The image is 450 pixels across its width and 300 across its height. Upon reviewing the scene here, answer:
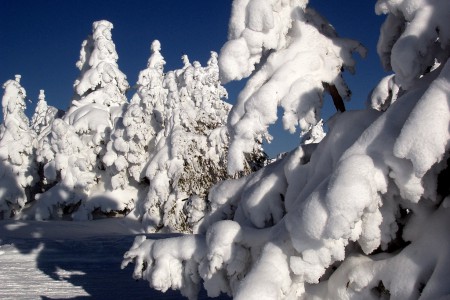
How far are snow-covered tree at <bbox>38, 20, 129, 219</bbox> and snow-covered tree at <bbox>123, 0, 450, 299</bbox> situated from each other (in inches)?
812

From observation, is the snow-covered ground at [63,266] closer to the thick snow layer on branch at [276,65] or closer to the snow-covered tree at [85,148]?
the thick snow layer on branch at [276,65]

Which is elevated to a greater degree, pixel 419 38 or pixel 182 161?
pixel 182 161

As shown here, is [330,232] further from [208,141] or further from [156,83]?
[156,83]

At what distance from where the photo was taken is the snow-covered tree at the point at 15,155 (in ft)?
87.9

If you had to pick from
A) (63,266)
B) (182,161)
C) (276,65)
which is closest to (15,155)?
(182,161)

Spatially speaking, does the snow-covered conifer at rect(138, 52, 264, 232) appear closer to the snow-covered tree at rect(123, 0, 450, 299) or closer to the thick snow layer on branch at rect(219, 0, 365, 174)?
the thick snow layer on branch at rect(219, 0, 365, 174)

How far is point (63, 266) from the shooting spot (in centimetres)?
1100

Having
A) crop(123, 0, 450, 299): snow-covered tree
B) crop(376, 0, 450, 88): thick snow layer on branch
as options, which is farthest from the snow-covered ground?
crop(376, 0, 450, 88): thick snow layer on branch

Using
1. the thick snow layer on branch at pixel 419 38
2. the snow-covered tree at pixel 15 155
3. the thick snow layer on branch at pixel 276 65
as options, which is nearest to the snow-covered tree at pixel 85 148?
the snow-covered tree at pixel 15 155

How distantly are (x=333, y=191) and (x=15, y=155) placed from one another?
26.5 metres

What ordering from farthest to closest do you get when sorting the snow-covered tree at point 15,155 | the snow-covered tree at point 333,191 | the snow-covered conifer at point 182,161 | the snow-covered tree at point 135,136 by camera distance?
the snow-covered tree at point 15,155 < the snow-covered tree at point 135,136 < the snow-covered conifer at point 182,161 < the snow-covered tree at point 333,191

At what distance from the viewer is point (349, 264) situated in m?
3.60

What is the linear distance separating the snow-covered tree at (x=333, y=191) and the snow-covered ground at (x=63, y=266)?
3760 millimetres

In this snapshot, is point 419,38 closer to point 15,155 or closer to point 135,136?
point 135,136
